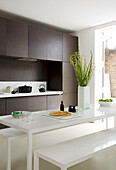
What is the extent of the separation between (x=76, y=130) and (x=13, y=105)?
5.08 feet

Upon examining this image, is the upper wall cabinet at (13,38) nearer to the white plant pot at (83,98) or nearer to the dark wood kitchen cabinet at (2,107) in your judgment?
the dark wood kitchen cabinet at (2,107)

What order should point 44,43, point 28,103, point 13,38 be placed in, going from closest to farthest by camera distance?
point 13,38 < point 28,103 < point 44,43

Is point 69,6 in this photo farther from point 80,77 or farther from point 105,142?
point 105,142

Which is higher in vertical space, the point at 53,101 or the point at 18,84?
the point at 18,84

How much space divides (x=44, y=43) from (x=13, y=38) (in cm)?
86

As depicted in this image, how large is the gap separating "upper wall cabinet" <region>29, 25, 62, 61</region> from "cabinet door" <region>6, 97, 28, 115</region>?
1.05 meters

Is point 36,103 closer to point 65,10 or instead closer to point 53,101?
point 53,101

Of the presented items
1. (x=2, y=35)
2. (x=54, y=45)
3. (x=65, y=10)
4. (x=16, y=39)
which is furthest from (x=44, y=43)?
(x=2, y=35)

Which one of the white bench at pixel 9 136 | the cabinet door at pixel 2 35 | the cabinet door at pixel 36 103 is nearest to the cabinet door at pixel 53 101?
the cabinet door at pixel 36 103

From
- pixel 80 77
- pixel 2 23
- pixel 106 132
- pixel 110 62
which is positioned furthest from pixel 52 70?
pixel 106 132

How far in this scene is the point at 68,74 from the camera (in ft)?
16.6

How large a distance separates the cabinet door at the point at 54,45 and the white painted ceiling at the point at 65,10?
0.28m

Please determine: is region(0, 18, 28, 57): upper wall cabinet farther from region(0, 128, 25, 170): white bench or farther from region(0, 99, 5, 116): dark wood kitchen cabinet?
region(0, 128, 25, 170): white bench

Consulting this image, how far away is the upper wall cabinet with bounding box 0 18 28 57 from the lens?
3.78 metres
